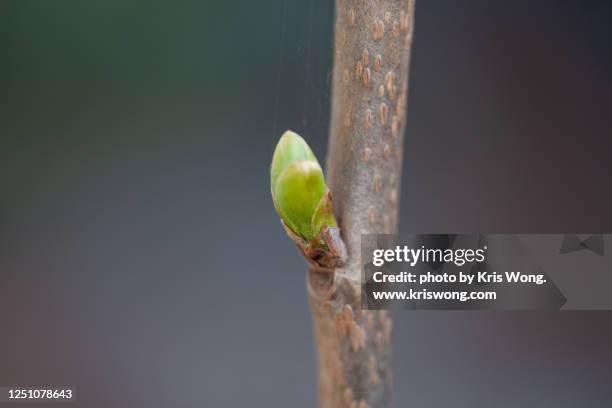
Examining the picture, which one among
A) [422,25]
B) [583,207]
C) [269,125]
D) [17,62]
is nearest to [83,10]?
[17,62]

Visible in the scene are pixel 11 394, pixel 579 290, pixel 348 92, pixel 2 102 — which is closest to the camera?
pixel 348 92

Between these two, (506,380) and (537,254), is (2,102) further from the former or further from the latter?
(506,380)

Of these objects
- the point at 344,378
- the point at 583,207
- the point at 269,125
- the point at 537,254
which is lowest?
the point at 344,378

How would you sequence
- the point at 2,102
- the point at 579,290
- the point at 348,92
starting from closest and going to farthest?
the point at 348,92, the point at 579,290, the point at 2,102

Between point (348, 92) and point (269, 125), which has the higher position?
point (269, 125)

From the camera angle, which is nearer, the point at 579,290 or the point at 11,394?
the point at 579,290
